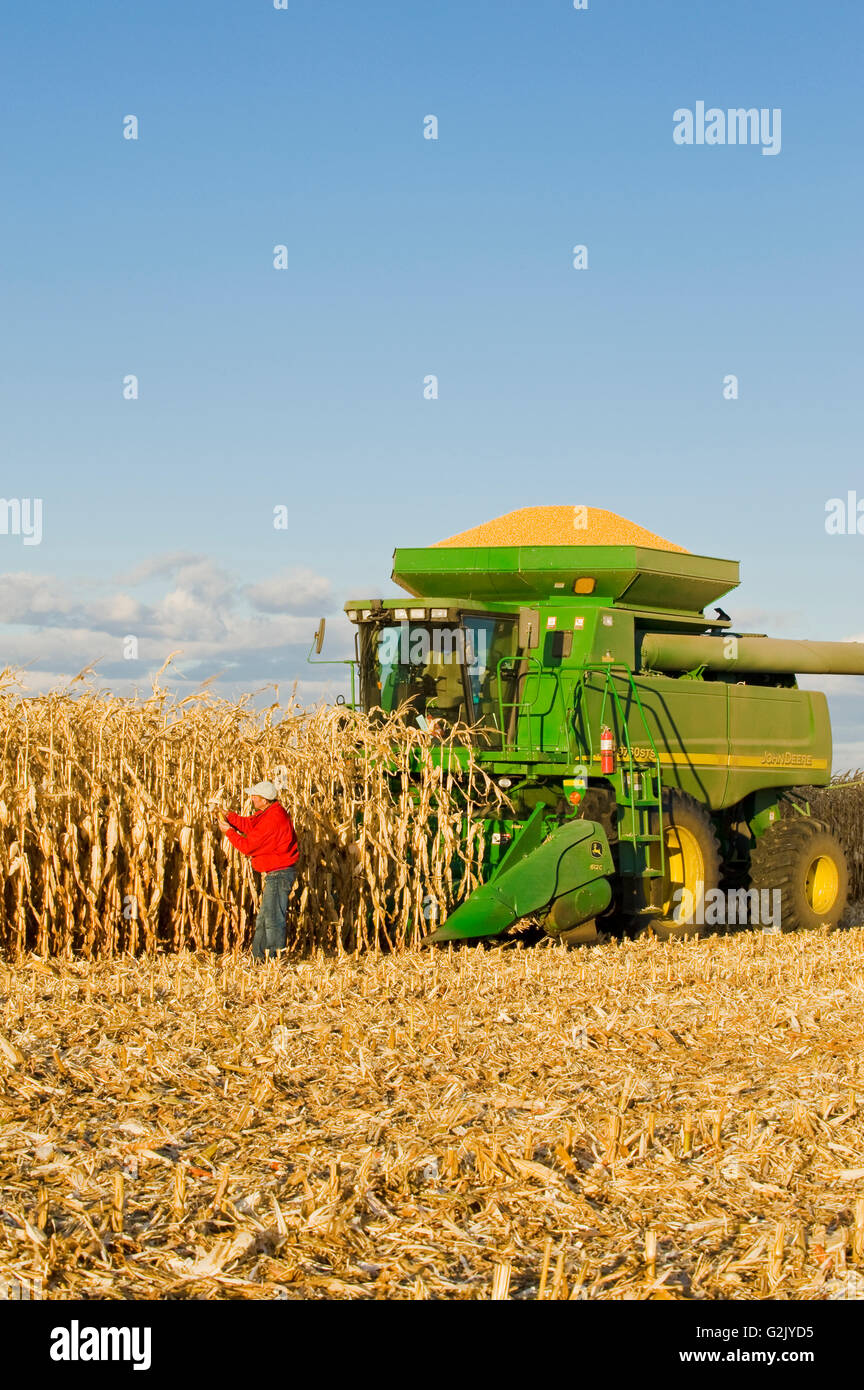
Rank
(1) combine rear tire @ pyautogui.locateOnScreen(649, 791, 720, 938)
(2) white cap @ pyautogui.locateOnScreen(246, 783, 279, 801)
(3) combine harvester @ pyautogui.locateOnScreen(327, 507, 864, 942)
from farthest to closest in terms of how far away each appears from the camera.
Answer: (1) combine rear tire @ pyautogui.locateOnScreen(649, 791, 720, 938), (3) combine harvester @ pyautogui.locateOnScreen(327, 507, 864, 942), (2) white cap @ pyautogui.locateOnScreen(246, 783, 279, 801)

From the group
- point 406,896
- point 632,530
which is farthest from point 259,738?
point 632,530

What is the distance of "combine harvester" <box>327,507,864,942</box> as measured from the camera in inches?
406

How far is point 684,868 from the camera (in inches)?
A: 456

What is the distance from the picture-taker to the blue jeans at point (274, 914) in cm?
890

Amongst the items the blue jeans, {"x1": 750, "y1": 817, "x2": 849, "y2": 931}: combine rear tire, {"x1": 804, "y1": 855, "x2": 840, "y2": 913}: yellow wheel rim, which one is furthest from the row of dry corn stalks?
{"x1": 804, "y1": 855, "x2": 840, "y2": 913}: yellow wheel rim

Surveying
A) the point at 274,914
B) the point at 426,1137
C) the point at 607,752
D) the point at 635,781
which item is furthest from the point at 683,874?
the point at 426,1137

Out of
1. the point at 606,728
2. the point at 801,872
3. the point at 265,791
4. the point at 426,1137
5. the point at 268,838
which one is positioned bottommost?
the point at 426,1137

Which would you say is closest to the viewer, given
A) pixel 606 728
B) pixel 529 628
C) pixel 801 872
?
pixel 529 628

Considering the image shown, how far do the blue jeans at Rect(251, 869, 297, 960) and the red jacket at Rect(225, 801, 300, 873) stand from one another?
75 millimetres

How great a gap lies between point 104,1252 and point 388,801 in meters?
6.22

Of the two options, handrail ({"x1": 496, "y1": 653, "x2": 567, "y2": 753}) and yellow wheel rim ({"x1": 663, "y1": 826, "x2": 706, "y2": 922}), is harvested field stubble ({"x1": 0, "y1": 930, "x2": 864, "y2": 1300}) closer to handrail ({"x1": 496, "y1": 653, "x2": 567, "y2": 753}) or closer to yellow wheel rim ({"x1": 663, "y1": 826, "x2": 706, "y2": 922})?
handrail ({"x1": 496, "y1": 653, "x2": 567, "y2": 753})

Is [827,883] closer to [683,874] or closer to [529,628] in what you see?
[683,874]

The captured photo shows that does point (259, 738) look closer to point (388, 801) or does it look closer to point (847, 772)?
point (388, 801)

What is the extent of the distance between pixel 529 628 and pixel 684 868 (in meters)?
2.55
